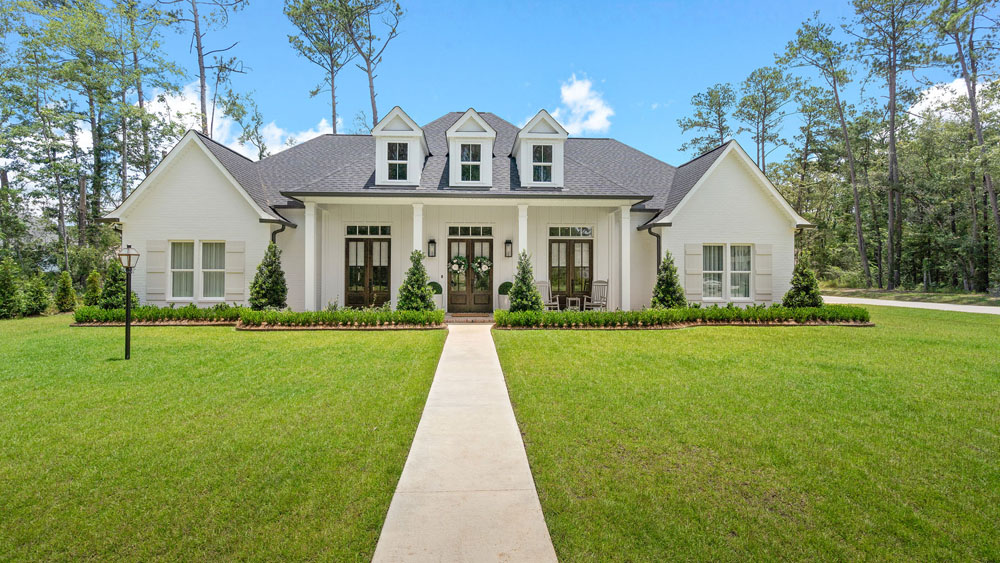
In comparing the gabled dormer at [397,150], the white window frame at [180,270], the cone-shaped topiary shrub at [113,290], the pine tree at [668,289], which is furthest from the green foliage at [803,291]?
the cone-shaped topiary shrub at [113,290]

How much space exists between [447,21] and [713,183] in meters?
10.0

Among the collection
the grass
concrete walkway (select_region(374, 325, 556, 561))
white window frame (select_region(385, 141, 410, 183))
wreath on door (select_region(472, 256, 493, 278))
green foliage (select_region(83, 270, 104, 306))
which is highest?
white window frame (select_region(385, 141, 410, 183))

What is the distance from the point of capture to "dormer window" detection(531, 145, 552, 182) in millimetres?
13703

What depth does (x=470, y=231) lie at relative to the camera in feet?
46.6

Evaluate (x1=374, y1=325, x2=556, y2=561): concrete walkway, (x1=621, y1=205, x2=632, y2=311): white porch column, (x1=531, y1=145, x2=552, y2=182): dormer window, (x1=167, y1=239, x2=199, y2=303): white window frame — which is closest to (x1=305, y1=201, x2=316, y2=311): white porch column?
(x1=167, y1=239, x2=199, y2=303): white window frame

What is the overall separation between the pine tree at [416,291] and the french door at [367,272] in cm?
249

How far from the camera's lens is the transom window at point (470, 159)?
13516 millimetres

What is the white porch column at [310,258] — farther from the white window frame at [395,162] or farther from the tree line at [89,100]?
the tree line at [89,100]

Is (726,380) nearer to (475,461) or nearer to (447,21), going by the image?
(475,461)

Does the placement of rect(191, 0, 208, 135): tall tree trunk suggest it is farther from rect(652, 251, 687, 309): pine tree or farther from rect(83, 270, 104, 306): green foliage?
rect(652, 251, 687, 309): pine tree

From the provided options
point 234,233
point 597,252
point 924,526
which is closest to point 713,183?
point 597,252

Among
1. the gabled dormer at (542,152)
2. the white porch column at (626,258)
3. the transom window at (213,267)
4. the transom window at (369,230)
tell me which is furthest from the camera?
the transom window at (369,230)

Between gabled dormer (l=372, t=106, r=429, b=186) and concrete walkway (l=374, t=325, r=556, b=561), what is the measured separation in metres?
9.59

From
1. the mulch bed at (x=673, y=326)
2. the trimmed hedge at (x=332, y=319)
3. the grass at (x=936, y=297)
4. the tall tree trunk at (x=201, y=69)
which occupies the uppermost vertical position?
the tall tree trunk at (x=201, y=69)
